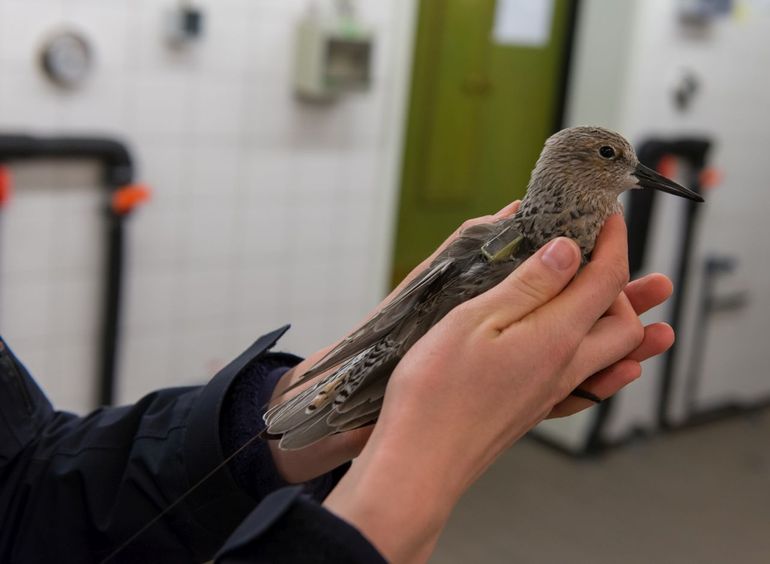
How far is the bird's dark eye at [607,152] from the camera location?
0.98m

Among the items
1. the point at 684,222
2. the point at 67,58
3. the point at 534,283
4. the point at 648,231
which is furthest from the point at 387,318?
the point at 684,222

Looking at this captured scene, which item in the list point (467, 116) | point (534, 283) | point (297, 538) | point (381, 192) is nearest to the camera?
point (297, 538)

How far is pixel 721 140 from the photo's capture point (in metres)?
3.55

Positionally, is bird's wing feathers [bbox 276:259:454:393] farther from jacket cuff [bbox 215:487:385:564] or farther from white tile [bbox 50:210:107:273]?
white tile [bbox 50:210:107:273]

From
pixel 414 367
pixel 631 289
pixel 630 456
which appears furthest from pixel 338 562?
pixel 630 456

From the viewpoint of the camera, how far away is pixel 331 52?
2.55 meters

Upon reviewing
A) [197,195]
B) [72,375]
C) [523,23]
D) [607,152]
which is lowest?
[72,375]

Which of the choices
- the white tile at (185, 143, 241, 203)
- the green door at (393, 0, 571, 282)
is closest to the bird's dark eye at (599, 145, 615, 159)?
the white tile at (185, 143, 241, 203)

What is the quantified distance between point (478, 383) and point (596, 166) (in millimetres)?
343

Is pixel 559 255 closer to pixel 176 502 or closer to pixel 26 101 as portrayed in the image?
pixel 176 502

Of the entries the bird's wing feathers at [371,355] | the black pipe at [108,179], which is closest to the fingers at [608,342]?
the bird's wing feathers at [371,355]

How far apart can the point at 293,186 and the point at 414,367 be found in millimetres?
2009

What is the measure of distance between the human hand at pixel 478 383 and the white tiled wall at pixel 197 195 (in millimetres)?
1740

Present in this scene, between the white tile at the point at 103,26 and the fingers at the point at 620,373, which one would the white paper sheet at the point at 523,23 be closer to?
the white tile at the point at 103,26
